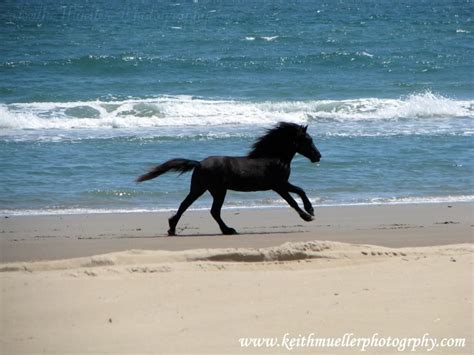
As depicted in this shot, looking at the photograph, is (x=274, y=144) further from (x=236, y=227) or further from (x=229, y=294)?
(x=229, y=294)

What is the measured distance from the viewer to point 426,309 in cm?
606

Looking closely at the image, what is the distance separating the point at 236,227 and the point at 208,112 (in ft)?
37.2

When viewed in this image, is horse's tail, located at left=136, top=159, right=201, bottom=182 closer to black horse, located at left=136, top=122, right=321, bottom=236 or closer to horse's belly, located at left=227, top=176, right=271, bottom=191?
black horse, located at left=136, top=122, right=321, bottom=236

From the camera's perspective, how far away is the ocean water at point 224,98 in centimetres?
1287

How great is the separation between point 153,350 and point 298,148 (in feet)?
17.8

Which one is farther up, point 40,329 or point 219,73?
point 40,329

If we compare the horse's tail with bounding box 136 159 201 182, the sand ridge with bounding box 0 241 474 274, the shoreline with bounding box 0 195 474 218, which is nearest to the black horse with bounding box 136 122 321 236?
the horse's tail with bounding box 136 159 201 182

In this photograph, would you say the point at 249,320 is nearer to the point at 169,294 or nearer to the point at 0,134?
the point at 169,294

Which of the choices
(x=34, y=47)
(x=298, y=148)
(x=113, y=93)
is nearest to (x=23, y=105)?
(x=113, y=93)

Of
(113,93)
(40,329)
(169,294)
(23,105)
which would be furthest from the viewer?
(113,93)

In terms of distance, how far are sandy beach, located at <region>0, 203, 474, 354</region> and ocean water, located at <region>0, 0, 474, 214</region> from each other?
354 cm

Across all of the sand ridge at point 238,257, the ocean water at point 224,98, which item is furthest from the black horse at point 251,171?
the sand ridge at point 238,257

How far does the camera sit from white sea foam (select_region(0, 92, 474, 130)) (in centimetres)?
1995

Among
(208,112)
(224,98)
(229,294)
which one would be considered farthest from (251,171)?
(224,98)
